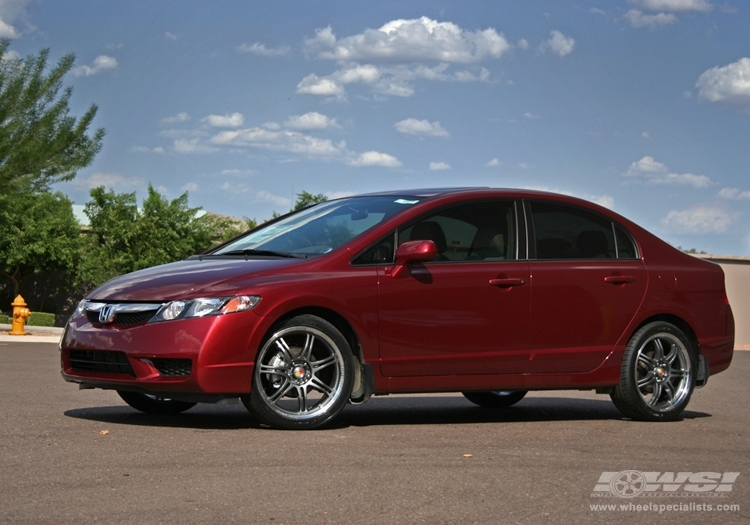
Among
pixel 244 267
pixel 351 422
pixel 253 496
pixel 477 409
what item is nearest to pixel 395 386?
pixel 351 422

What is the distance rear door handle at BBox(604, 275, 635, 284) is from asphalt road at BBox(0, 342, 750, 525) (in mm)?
1073

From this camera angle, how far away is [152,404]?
8.49 metres

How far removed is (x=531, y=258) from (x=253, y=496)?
12.7ft

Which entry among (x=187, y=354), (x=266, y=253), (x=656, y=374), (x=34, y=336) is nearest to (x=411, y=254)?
(x=266, y=253)

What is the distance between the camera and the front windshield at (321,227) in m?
8.17

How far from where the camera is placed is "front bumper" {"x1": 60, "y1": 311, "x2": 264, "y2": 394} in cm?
723

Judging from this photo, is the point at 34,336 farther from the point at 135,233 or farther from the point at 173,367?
the point at 135,233

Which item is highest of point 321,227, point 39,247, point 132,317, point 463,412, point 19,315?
point 39,247

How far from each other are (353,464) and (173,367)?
5.32 ft

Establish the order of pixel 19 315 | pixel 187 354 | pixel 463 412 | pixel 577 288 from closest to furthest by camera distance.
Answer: pixel 187 354 < pixel 577 288 < pixel 463 412 < pixel 19 315

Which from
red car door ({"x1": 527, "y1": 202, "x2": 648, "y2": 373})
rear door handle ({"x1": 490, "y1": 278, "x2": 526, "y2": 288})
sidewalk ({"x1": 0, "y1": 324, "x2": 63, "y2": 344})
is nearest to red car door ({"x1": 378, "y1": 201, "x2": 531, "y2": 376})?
rear door handle ({"x1": 490, "y1": 278, "x2": 526, "y2": 288})

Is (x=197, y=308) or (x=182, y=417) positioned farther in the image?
(x=182, y=417)

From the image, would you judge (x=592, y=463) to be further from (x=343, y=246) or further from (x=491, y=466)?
(x=343, y=246)

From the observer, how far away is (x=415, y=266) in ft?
26.4
